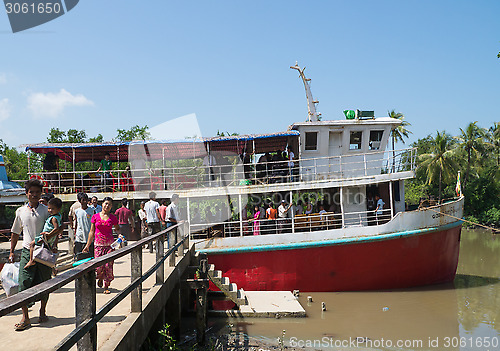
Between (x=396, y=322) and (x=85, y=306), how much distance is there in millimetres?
8202

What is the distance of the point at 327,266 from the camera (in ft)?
35.8

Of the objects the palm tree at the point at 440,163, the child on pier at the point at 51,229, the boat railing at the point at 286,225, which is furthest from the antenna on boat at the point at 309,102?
the palm tree at the point at 440,163

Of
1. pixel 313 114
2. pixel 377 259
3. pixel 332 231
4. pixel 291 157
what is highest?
pixel 313 114

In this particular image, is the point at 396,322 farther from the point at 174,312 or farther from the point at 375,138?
the point at 375,138

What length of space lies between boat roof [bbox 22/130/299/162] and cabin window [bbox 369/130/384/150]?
268 cm

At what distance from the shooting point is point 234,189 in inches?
466

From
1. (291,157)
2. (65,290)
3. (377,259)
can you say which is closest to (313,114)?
(291,157)

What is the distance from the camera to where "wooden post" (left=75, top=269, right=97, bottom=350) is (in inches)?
111

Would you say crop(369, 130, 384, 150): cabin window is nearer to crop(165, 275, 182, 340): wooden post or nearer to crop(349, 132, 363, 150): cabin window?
crop(349, 132, 363, 150): cabin window

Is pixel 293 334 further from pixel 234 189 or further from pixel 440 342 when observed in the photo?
pixel 234 189

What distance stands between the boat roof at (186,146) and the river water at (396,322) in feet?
16.8

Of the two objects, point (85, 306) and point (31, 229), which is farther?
point (31, 229)

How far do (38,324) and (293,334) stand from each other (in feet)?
18.1

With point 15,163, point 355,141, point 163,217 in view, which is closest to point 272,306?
point 163,217
